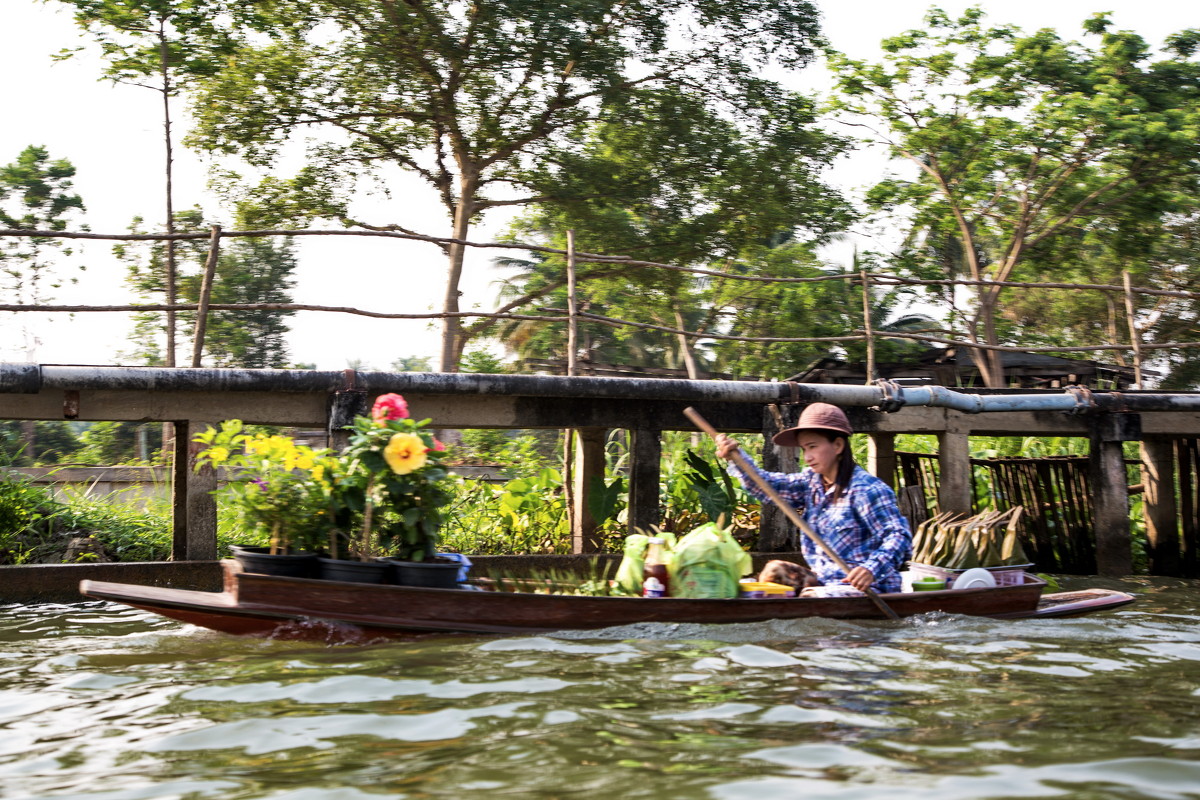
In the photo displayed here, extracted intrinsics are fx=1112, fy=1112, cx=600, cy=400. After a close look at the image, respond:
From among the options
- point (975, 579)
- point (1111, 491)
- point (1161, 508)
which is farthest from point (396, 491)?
point (1161, 508)

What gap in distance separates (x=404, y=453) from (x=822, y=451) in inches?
98.0

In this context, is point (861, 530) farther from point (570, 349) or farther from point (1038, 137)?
point (1038, 137)

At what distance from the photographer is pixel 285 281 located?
25.4 metres

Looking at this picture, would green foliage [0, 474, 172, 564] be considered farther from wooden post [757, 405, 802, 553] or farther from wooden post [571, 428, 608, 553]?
wooden post [757, 405, 802, 553]

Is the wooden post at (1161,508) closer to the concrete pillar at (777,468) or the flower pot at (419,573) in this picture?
the concrete pillar at (777,468)

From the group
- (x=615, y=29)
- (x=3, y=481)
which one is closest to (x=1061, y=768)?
(x=3, y=481)

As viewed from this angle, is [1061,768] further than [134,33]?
No

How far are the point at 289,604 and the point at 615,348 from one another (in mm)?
26629

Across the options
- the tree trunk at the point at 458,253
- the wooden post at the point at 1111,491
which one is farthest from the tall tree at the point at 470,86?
the wooden post at the point at 1111,491

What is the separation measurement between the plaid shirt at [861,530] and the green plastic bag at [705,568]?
1.79 ft

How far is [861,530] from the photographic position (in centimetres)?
644

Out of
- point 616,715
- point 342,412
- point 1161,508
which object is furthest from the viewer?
point 1161,508

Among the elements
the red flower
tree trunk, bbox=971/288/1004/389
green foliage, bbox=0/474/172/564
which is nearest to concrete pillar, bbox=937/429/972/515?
the red flower

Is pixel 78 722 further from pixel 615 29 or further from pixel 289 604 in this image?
pixel 615 29
